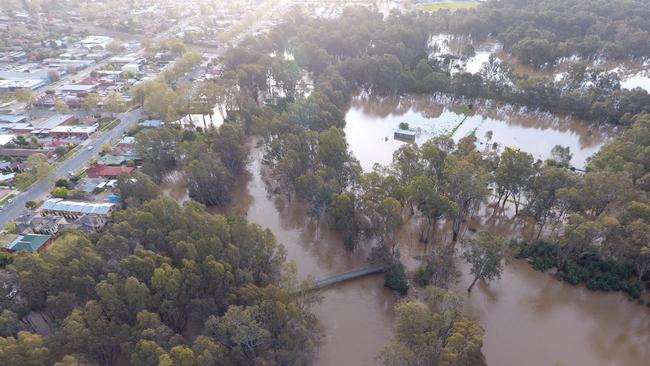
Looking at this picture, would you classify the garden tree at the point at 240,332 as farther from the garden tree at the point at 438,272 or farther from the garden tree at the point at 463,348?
the garden tree at the point at 438,272

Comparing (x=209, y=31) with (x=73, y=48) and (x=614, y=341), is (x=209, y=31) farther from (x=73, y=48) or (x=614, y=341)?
(x=614, y=341)

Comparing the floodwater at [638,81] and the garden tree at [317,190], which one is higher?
the garden tree at [317,190]

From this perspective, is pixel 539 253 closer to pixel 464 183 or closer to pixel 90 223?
pixel 464 183

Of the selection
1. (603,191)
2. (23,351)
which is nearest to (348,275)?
(23,351)

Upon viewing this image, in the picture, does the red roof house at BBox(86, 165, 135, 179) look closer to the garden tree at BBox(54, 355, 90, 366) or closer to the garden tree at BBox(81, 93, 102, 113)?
the garden tree at BBox(81, 93, 102, 113)

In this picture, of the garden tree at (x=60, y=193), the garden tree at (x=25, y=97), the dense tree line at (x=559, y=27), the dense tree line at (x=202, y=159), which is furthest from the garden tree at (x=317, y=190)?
the dense tree line at (x=559, y=27)

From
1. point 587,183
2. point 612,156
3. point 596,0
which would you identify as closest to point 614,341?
point 587,183
